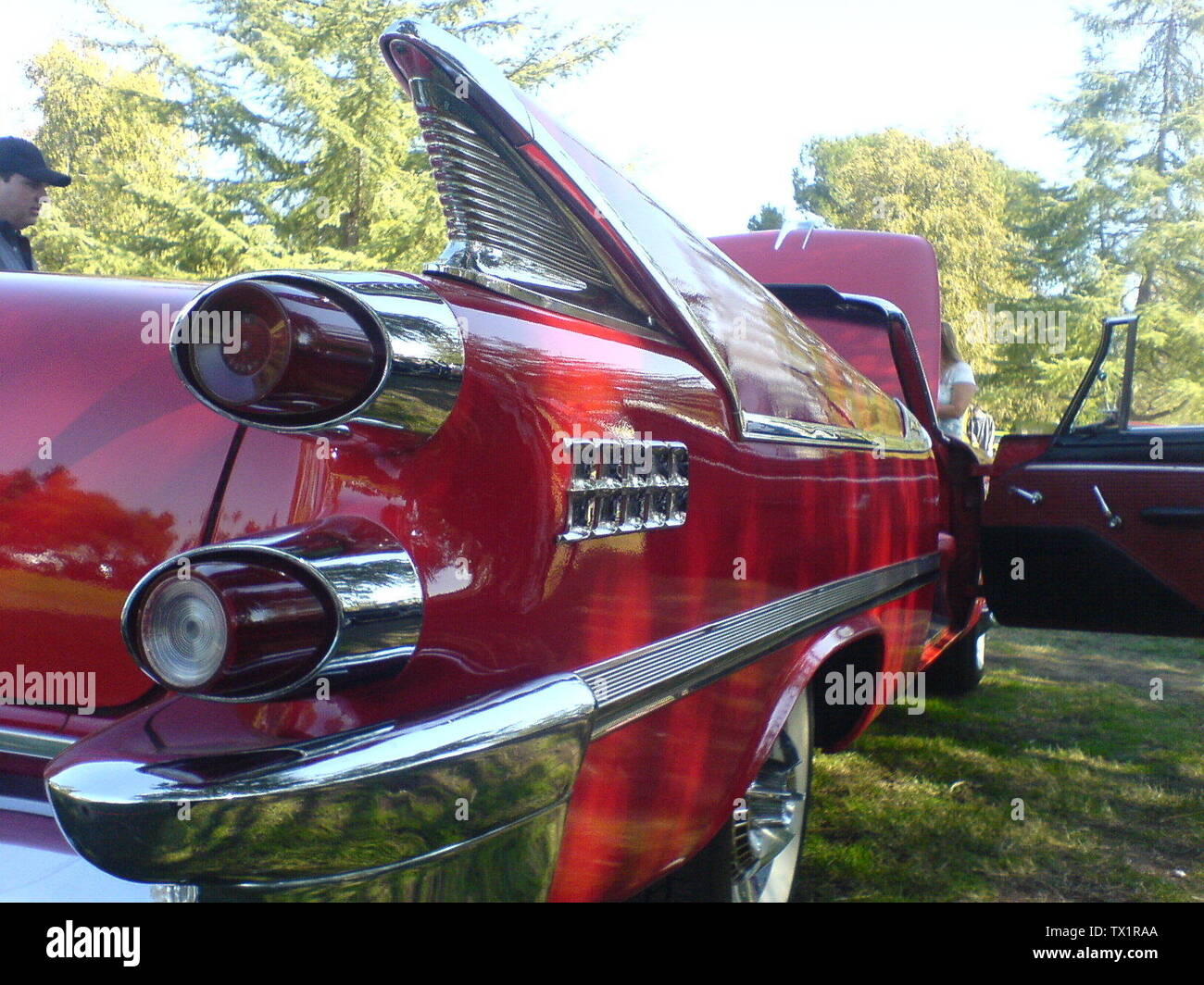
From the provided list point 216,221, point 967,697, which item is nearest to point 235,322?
point 967,697

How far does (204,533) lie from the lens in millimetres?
1353

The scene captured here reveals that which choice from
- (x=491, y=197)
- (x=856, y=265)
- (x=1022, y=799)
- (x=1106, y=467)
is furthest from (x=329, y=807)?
(x=856, y=265)

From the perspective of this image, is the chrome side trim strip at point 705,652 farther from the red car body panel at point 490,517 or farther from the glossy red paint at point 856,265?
the glossy red paint at point 856,265

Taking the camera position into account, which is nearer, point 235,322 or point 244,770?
point 244,770

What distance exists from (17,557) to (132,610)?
41 cm

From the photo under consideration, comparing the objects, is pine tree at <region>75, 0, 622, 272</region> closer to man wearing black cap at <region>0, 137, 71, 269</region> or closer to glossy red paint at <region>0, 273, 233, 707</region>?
man wearing black cap at <region>0, 137, 71, 269</region>

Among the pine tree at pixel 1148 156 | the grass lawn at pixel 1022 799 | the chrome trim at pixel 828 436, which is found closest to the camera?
the chrome trim at pixel 828 436

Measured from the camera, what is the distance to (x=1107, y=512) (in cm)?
349

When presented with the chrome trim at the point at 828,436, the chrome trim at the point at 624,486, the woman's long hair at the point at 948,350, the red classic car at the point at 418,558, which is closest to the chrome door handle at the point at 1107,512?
the chrome trim at the point at 828,436

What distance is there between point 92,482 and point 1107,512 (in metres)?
3.16

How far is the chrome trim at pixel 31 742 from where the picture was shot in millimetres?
1398

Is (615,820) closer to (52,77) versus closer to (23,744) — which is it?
(23,744)

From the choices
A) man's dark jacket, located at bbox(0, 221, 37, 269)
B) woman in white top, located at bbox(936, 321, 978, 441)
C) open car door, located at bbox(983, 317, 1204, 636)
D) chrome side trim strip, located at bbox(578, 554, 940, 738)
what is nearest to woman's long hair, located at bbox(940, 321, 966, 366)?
woman in white top, located at bbox(936, 321, 978, 441)

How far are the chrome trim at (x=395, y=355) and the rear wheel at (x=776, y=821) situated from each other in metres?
1.12
